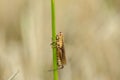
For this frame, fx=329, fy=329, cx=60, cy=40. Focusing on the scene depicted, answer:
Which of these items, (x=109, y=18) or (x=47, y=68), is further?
(x=109, y=18)

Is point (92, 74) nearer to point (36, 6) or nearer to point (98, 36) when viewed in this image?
point (98, 36)

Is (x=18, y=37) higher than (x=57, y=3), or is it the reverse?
(x=57, y=3)

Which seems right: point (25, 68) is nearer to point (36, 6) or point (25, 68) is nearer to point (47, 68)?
point (47, 68)

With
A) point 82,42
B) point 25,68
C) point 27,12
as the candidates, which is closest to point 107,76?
point 82,42

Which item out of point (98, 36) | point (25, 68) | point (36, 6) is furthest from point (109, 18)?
point (25, 68)

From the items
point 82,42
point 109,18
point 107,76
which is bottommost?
point 107,76

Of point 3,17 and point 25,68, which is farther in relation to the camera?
point 3,17
